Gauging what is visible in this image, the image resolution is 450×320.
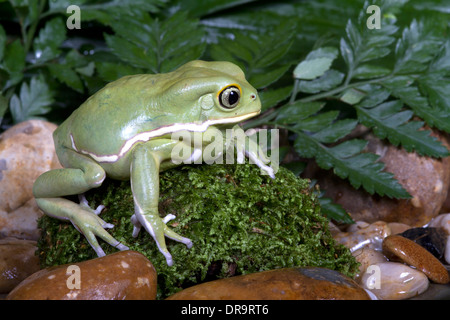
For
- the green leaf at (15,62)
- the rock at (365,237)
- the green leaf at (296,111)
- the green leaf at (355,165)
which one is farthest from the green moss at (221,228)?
the green leaf at (15,62)

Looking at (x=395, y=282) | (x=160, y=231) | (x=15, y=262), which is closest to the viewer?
(x=160, y=231)

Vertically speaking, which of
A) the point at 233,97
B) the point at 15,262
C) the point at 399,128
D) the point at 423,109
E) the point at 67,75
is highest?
the point at 233,97

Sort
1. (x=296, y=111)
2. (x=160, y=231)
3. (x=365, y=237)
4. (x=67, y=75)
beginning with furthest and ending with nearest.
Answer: (x=67, y=75) < (x=296, y=111) < (x=365, y=237) < (x=160, y=231)

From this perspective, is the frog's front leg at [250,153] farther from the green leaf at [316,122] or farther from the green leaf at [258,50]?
the green leaf at [258,50]

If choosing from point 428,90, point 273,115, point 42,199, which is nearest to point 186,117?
point 42,199

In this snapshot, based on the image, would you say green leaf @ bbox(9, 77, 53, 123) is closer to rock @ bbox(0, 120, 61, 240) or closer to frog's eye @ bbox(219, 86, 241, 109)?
rock @ bbox(0, 120, 61, 240)

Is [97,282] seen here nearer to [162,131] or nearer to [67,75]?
[162,131]

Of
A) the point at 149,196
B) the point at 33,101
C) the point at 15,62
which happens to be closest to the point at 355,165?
the point at 149,196
